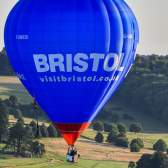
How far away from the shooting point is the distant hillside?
166 m

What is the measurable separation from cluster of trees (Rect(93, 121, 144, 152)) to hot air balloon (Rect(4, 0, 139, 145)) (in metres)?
64.3

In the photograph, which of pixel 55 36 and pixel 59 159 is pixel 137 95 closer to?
pixel 59 159

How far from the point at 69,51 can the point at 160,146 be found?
2738 inches

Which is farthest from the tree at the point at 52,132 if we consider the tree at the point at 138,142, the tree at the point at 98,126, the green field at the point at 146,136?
the tree at the point at 98,126

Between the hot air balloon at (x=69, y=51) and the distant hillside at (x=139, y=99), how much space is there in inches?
3624

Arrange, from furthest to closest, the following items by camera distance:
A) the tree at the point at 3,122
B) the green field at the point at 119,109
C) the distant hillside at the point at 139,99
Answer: the distant hillside at the point at 139,99
the green field at the point at 119,109
the tree at the point at 3,122

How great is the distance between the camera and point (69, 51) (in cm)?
6353

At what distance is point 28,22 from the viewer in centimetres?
6431

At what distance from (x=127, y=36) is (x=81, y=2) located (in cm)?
469

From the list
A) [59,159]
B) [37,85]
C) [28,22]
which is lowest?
[59,159]

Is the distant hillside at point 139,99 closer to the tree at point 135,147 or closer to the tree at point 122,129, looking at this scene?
the tree at point 122,129

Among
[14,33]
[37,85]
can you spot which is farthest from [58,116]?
[14,33]

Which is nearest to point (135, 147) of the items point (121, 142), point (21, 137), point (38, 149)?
point (121, 142)

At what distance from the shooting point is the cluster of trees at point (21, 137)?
120m
